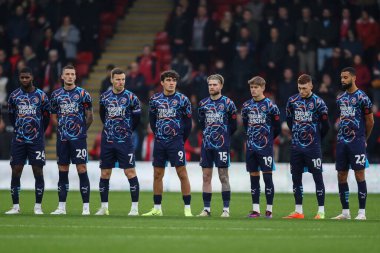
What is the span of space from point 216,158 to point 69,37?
1439cm

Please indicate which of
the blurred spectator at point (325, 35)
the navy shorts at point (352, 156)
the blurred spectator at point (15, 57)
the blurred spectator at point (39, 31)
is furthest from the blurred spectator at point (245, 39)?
the navy shorts at point (352, 156)

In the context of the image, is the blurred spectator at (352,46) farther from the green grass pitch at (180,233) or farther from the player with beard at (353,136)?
the player with beard at (353,136)

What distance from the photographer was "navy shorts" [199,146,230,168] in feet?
58.4

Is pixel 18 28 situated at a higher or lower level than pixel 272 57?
higher

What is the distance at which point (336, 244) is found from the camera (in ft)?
42.6

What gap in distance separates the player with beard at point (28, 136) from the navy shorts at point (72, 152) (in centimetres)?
36

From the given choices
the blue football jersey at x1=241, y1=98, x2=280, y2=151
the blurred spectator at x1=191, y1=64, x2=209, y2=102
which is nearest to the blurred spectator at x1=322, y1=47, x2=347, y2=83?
the blurred spectator at x1=191, y1=64, x2=209, y2=102

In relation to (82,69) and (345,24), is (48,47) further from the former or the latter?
(345,24)

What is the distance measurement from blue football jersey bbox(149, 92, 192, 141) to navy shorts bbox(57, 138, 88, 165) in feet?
4.38

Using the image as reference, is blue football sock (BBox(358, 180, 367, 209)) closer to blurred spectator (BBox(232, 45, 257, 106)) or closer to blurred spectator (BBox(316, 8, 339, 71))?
blurred spectator (BBox(232, 45, 257, 106))

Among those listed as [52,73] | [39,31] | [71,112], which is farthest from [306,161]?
[39,31]

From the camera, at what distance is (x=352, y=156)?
56.2ft

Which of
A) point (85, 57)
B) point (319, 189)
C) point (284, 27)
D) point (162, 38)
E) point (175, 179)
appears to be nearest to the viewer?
point (319, 189)

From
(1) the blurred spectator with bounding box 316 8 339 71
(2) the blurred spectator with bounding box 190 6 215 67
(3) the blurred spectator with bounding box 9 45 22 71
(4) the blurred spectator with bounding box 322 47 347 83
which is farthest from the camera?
(3) the blurred spectator with bounding box 9 45 22 71
